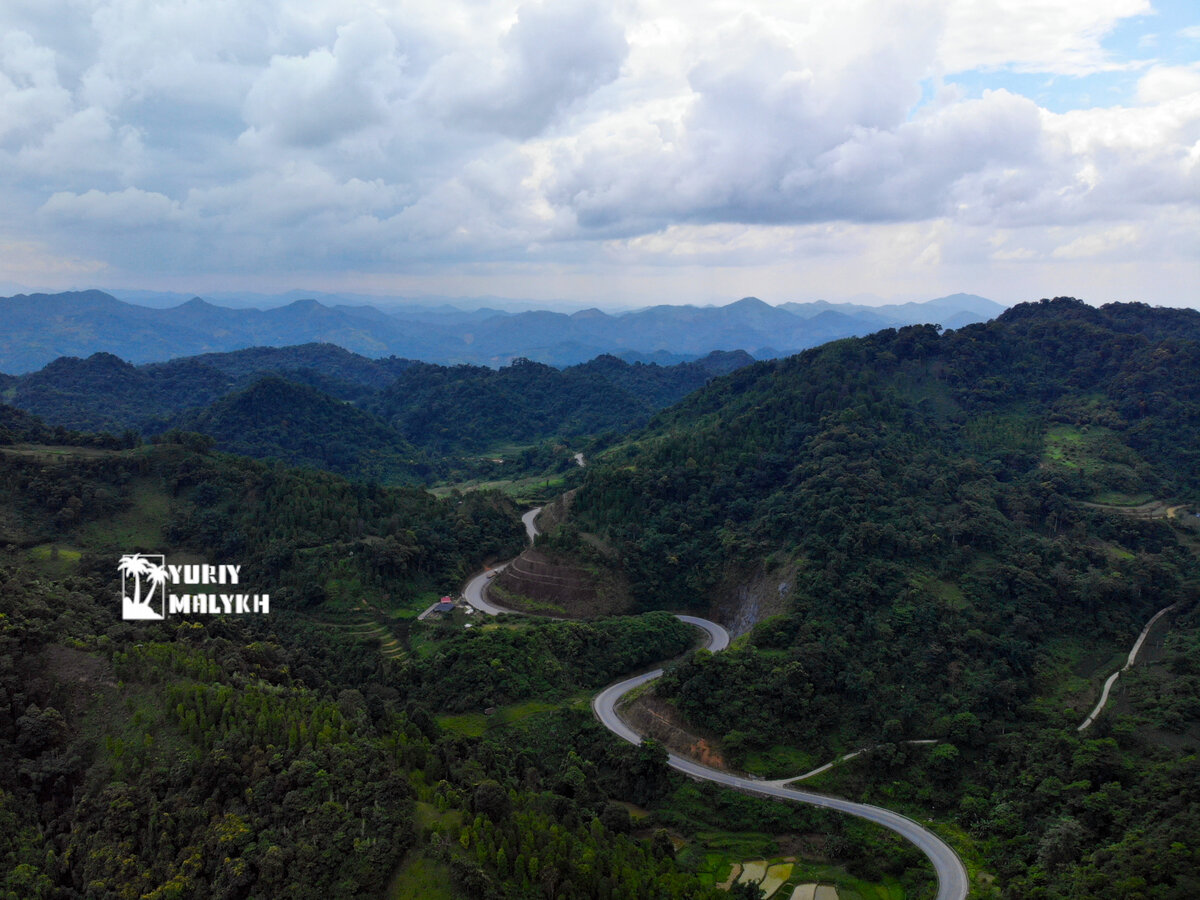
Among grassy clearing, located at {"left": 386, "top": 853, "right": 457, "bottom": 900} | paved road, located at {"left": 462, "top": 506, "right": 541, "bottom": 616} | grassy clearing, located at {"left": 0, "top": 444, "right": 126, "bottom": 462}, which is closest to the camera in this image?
grassy clearing, located at {"left": 386, "top": 853, "right": 457, "bottom": 900}

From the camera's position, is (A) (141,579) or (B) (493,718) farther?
(A) (141,579)

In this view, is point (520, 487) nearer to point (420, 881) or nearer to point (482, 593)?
point (482, 593)

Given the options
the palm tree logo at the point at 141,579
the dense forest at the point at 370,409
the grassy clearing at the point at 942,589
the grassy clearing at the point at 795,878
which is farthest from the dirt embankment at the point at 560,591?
the dense forest at the point at 370,409

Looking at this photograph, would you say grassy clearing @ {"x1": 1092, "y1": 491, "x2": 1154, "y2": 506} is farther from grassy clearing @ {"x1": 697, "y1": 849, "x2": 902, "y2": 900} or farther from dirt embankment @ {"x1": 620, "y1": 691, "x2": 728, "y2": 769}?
grassy clearing @ {"x1": 697, "y1": 849, "x2": 902, "y2": 900}

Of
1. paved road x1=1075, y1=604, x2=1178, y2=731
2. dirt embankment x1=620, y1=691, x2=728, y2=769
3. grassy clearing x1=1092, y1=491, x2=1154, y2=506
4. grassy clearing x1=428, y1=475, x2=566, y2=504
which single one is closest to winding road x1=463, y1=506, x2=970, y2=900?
dirt embankment x1=620, y1=691, x2=728, y2=769

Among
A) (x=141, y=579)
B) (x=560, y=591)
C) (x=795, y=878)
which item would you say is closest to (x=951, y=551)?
(x=795, y=878)

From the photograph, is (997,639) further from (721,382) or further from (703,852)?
(721,382)

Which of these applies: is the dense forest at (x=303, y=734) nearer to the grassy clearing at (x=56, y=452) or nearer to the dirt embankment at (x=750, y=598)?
the grassy clearing at (x=56, y=452)
